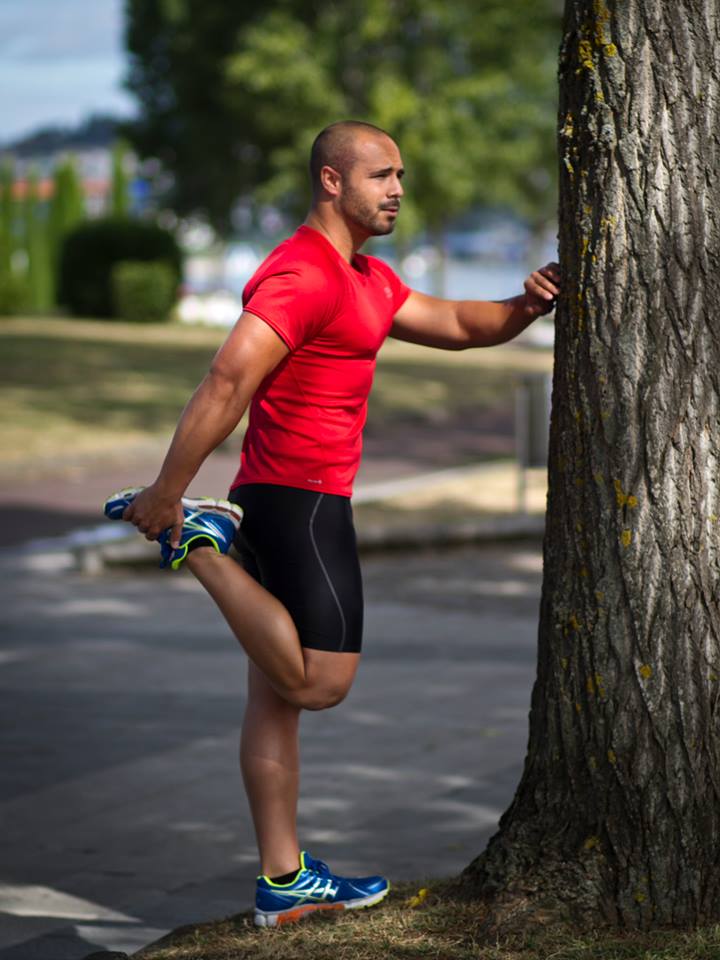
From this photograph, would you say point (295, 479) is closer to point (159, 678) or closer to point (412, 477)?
point (159, 678)

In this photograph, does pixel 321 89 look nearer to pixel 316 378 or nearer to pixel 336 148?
pixel 336 148

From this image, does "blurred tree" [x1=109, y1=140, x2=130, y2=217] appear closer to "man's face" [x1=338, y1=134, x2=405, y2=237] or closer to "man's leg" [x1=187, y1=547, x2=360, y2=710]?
"man's face" [x1=338, y1=134, x2=405, y2=237]

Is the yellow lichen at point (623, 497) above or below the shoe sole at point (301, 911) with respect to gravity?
above

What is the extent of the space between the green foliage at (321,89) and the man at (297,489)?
39688mm

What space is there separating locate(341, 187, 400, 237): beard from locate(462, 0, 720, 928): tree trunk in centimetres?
50

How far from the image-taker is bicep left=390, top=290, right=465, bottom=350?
174 inches

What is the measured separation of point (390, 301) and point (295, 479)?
55 centimetres

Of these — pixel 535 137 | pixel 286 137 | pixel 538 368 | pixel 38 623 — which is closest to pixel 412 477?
pixel 38 623

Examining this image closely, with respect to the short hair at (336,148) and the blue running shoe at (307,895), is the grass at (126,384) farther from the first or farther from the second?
the short hair at (336,148)

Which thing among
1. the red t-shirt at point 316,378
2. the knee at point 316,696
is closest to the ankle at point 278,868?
the knee at point 316,696

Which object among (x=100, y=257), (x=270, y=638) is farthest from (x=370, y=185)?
(x=100, y=257)

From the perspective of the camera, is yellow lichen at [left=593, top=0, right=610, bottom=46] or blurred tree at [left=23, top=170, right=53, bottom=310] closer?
yellow lichen at [left=593, top=0, right=610, bottom=46]

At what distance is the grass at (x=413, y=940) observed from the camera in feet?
12.0

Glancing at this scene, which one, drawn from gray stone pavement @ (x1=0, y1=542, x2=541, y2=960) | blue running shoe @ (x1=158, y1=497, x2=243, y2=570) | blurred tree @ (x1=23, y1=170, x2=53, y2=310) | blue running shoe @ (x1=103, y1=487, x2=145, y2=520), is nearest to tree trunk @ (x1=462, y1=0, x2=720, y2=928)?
blue running shoe @ (x1=158, y1=497, x2=243, y2=570)
